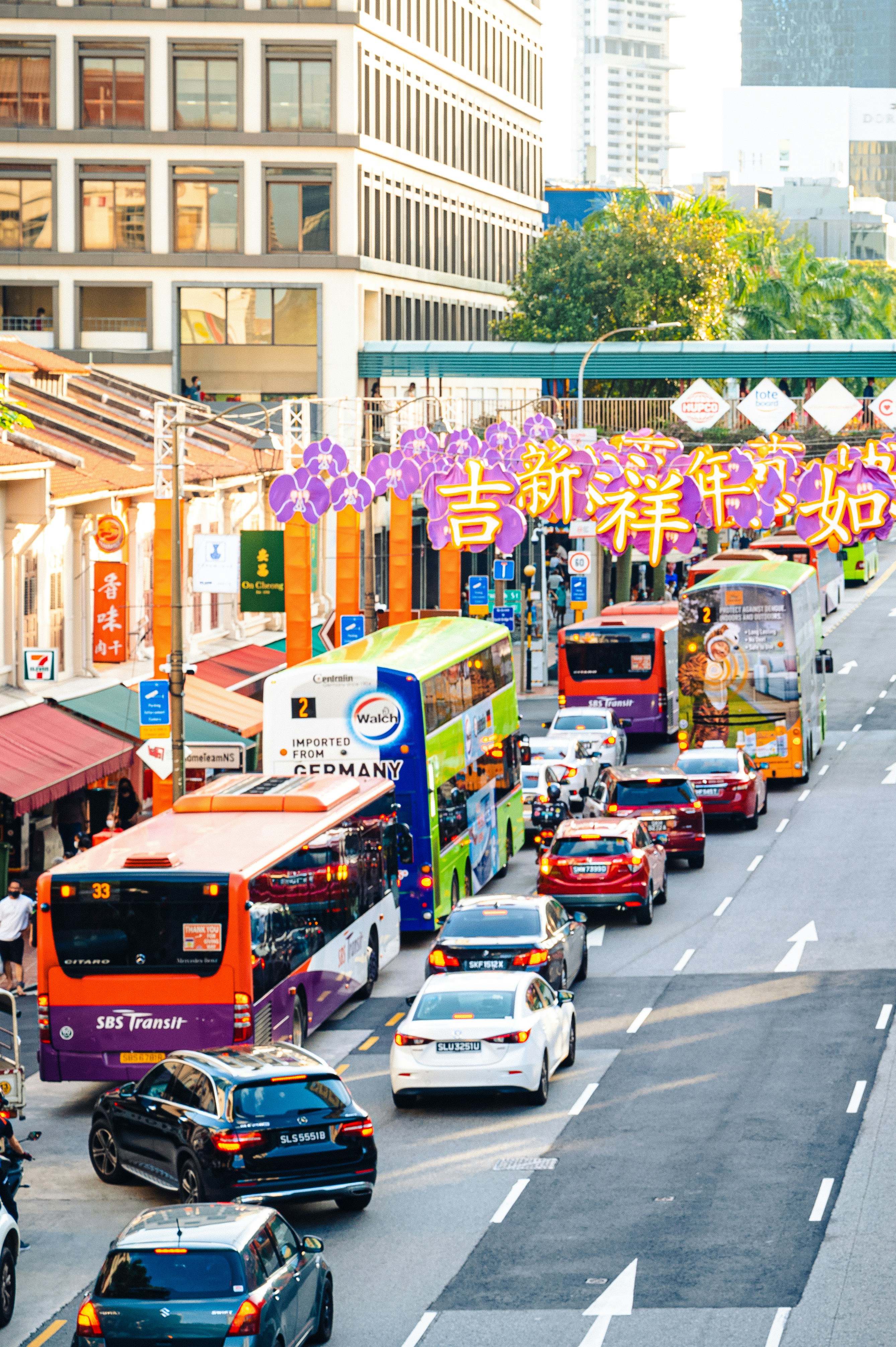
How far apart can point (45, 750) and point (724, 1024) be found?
13.0 meters

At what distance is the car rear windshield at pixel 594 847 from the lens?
3322 centimetres

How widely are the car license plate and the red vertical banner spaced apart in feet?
71.3

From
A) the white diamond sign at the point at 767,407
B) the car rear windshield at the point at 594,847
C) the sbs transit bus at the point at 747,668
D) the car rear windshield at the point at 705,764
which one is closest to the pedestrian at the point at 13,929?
the car rear windshield at the point at 594,847

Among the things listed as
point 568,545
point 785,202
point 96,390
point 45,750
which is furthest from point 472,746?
point 785,202

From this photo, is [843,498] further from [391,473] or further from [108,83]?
[108,83]

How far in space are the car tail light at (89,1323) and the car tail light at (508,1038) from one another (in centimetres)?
894

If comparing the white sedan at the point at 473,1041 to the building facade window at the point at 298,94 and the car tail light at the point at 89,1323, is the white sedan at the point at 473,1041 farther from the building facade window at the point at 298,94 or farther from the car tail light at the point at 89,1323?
the building facade window at the point at 298,94

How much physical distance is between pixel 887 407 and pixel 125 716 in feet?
61.2

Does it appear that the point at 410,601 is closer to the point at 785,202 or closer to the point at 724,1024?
the point at 724,1024

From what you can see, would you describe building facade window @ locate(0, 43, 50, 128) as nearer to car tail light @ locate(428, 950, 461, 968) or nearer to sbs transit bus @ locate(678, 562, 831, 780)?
sbs transit bus @ locate(678, 562, 831, 780)

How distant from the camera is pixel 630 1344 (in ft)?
51.1

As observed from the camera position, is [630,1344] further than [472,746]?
No

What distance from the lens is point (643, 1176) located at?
66.3 feet

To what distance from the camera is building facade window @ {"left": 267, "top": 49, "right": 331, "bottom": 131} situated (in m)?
76.6
